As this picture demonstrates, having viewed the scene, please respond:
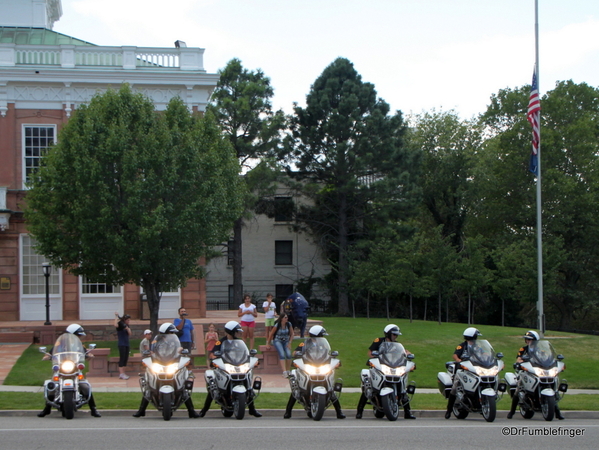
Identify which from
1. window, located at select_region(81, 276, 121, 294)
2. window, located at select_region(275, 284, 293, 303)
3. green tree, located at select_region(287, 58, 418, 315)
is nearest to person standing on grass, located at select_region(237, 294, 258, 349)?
window, located at select_region(81, 276, 121, 294)

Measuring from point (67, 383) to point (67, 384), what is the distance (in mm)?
16

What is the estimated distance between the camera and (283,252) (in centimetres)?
5181

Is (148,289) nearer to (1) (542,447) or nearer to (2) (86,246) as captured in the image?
(2) (86,246)

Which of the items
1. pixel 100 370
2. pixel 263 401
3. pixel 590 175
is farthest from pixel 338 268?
pixel 263 401

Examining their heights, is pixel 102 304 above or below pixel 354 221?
below

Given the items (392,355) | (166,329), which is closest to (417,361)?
(392,355)

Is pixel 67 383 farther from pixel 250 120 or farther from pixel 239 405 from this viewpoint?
pixel 250 120

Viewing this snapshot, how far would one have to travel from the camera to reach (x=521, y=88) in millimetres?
51938

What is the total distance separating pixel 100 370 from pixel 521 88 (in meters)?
41.7

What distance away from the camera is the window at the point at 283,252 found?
5181cm

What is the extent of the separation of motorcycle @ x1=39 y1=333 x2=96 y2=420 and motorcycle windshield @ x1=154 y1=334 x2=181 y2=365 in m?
1.32

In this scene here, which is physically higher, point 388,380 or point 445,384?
point 388,380

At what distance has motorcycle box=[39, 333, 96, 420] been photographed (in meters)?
12.2

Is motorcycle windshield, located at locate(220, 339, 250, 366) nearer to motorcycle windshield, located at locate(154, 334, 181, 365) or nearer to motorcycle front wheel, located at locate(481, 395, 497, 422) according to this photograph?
motorcycle windshield, located at locate(154, 334, 181, 365)
